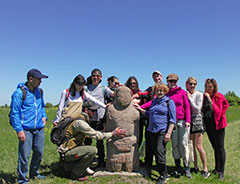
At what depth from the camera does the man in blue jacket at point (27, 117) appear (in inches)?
155

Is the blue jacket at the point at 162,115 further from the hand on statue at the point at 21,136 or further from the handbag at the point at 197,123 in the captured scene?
the hand on statue at the point at 21,136

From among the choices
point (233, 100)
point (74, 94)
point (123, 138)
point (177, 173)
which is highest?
point (233, 100)

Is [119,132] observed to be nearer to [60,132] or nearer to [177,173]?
[60,132]

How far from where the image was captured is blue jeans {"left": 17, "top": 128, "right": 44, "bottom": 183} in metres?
4.09

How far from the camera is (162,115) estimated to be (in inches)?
165

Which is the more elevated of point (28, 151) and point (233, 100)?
point (233, 100)

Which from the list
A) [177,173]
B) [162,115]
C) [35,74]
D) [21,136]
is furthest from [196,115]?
[21,136]

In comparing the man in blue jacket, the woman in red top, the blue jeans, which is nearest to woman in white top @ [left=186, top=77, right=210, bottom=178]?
the woman in red top

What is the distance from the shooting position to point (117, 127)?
15.3ft

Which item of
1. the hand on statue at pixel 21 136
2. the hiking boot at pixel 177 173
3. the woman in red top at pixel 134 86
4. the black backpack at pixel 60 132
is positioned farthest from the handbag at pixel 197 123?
the hand on statue at pixel 21 136

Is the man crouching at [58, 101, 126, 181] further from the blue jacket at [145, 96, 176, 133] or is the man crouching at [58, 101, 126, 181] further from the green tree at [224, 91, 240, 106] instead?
the green tree at [224, 91, 240, 106]

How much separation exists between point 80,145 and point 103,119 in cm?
92

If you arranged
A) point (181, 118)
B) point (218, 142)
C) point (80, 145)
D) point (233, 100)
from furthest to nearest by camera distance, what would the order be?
point (233, 100) < point (218, 142) < point (181, 118) < point (80, 145)

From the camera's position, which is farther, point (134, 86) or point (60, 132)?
point (134, 86)
